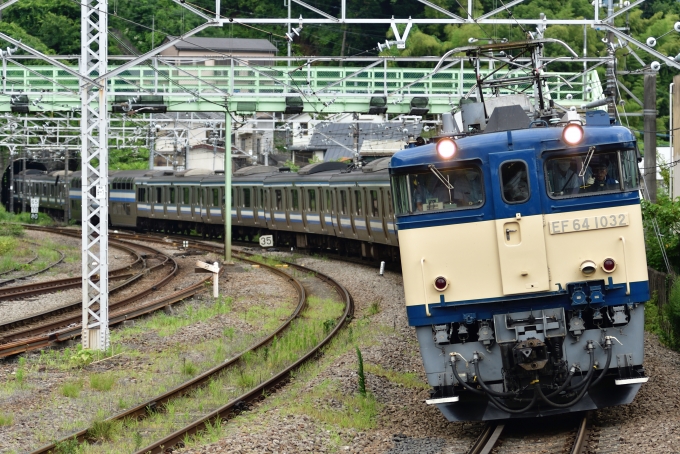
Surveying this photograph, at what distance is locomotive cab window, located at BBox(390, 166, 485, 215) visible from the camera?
913 cm

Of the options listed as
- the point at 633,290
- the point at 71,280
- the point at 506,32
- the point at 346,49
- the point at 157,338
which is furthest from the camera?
the point at 346,49

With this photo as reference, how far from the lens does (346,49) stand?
63250 mm

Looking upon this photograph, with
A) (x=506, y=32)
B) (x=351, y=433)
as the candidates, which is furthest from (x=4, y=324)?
(x=506, y=32)

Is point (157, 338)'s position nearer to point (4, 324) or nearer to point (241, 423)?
point (4, 324)

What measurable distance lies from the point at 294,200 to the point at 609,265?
24116mm

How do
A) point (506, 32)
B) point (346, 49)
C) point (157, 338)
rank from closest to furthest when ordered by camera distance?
point (157, 338) → point (506, 32) → point (346, 49)

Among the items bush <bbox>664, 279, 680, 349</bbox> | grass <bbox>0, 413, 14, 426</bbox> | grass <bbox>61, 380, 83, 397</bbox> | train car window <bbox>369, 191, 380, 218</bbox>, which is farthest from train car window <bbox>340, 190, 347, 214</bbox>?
grass <bbox>0, 413, 14, 426</bbox>

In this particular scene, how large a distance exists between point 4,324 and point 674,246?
38.2ft

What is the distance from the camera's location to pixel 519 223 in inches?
352

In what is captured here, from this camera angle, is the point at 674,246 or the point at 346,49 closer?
the point at 674,246

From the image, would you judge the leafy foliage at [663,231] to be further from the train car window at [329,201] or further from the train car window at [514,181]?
the train car window at [329,201]

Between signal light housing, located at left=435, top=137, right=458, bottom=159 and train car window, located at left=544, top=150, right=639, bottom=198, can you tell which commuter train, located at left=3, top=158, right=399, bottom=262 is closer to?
signal light housing, located at left=435, top=137, right=458, bottom=159

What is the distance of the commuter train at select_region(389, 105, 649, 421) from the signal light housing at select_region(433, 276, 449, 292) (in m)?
0.01

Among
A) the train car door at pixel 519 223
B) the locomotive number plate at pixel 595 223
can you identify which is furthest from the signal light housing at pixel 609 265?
the train car door at pixel 519 223
